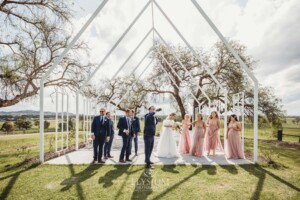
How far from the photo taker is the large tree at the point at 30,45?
11711 millimetres

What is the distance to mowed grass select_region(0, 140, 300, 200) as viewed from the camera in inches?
205

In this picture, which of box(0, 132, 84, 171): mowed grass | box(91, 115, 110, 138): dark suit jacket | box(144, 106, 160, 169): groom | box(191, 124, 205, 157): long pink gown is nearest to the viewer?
box(144, 106, 160, 169): groom

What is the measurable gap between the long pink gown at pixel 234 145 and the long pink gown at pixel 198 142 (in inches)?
38.8

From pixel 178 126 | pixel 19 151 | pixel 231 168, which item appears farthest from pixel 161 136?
pixel 178 126

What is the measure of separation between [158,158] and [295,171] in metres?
4.38

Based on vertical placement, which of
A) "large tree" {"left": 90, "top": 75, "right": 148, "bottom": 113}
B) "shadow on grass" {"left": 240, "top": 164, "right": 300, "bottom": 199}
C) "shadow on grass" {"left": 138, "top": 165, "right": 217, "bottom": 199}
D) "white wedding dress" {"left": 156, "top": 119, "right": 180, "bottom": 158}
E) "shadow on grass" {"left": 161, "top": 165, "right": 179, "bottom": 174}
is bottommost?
"shadow on grass" {"left": 240, "top": 164, "right": 300, "bottom": 199}

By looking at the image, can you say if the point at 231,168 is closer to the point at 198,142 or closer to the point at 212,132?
the point at 198,142

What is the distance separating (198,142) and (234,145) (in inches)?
51.7

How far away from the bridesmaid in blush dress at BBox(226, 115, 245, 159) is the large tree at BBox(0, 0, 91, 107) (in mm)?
8467

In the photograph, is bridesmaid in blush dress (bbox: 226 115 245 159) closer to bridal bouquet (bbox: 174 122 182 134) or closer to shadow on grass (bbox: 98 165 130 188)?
bridal bouquet (bbox: 174 122 182 134)

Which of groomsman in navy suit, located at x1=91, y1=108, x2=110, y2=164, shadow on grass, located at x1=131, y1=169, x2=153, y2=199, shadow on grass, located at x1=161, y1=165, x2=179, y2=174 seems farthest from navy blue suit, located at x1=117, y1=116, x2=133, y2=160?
shadow on grass, located at x1=131, y1=169, x2=153, y2=199

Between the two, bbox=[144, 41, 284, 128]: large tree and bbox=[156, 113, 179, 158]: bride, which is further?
bbox=[144, 41, 284, 128]: large tree

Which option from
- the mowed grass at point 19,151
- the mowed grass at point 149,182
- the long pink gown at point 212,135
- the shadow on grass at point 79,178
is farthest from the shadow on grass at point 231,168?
the mowed grass at point 19,151

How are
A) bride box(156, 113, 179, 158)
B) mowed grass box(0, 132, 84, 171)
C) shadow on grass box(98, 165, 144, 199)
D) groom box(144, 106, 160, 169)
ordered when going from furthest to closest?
bride box(156, 113, 179, 158) < mowed grass box(0, 132, 84, 171) < groom box(144, 106, 160, 169) < shadow on grass box(98, 165, 144, 199)
